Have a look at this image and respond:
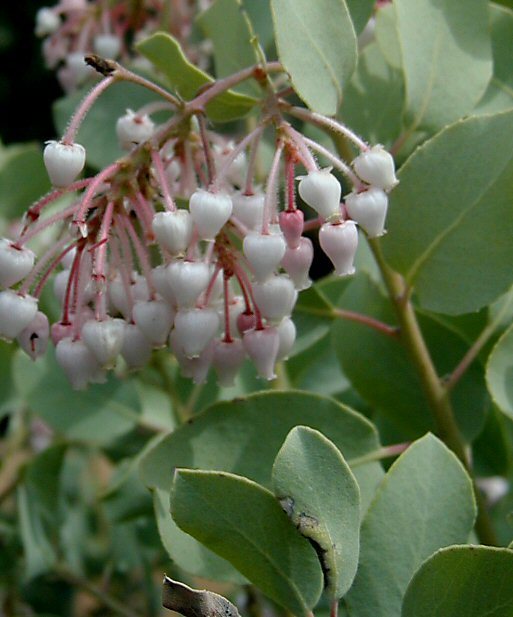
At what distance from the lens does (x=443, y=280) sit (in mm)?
1059

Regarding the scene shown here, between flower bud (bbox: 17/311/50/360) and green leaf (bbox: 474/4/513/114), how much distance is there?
1.98 feet

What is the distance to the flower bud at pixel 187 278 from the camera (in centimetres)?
94

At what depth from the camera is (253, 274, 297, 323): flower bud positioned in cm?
96

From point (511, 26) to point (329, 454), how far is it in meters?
0.71

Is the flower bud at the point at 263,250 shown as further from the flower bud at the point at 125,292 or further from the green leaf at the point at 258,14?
the green leaf at the point at 258,14

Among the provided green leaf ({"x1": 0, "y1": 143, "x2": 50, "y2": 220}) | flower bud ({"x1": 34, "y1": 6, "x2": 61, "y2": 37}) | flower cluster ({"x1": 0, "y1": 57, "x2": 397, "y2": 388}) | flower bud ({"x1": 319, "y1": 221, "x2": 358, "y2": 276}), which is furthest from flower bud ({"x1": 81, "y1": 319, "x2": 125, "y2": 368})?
flower bud ({"x1": 34, "y1": 6, "x2": 61, "y2": 37})

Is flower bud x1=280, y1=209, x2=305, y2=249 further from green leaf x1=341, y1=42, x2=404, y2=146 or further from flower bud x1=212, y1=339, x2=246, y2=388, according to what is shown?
green leaf x1=341, y1=42, x2=404, y2=146

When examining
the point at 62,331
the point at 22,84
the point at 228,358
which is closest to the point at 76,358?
the point at 62,331

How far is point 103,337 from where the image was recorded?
3.23ft

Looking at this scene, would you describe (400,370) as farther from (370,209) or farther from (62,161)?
(62,161)

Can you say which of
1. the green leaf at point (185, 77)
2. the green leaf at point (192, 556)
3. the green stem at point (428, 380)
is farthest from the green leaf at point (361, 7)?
the green leaf at point (192, 556)

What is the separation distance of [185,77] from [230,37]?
168 millimetres

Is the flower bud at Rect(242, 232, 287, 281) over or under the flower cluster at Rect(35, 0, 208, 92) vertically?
over

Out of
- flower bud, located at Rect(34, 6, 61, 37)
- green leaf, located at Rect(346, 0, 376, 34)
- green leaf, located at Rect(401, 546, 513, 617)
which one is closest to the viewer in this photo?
green leaf, located at Rect(401, 546, 513, 617)
